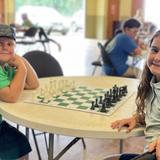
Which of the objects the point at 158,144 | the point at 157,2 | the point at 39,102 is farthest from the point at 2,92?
the point at 157,2

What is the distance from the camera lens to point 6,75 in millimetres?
1860

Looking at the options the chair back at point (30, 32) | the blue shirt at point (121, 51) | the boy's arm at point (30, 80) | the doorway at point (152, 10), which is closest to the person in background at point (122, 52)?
the blue shirt at point (121, 51)

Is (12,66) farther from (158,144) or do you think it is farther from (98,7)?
(98,7)

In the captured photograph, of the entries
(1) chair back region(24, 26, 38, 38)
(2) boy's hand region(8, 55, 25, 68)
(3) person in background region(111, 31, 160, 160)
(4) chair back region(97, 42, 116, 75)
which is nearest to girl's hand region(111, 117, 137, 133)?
(3) person in background region(111, 31, 160, 160)

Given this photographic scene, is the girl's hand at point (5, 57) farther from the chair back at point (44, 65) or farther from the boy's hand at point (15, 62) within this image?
the chair back at point (44, 65)

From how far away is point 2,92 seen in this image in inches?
66.9

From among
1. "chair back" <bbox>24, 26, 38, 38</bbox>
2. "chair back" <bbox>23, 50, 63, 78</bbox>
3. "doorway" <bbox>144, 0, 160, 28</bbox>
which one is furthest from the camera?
"doorway" <bbox>144, 0, 160, 28</bbox>

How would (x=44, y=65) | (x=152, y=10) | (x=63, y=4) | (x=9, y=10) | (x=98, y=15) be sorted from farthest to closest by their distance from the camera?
(x=63, y=4), (x=98, y=15), (x=9, y=10), (x=152, y=10), (x=44, y=65)

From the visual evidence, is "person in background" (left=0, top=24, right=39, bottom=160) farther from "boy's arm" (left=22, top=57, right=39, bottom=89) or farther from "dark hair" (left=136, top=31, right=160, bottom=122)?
"dark hair" (left=136, top=31, right=160, bottom=122)

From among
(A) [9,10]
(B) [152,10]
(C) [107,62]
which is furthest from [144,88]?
(A) [9,10]

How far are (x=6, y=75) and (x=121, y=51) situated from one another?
2.45m

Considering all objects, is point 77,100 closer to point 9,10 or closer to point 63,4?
point 9,10

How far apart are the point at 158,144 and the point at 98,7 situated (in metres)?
12.9

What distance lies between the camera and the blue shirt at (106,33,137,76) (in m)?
4.07
